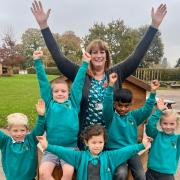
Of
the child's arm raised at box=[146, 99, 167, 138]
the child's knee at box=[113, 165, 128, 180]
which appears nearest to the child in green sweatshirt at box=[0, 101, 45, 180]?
the child's knee at box=[113, 165, 128, 180]

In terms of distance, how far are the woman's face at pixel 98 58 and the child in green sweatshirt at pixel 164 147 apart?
0.72 metres

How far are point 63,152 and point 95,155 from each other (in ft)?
A: 0.90

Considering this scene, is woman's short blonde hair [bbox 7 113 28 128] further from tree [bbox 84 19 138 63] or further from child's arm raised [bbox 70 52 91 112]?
tree [bbox 84 19 138 63]

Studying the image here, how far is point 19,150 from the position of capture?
3.57 m

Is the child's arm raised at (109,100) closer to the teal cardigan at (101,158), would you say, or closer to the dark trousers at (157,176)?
the teal cardigan at (101,158)

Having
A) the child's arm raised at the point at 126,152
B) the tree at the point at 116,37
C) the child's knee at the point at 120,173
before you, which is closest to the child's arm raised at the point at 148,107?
the child's arm raised at the point at 126,152

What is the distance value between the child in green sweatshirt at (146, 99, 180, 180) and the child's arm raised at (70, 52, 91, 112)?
0.78 m

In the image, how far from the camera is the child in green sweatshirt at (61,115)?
129 inches

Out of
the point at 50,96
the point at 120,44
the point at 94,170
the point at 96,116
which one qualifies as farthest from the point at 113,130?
the point at 120,44

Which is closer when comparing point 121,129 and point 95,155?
point 95,155

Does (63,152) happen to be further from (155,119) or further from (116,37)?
(116,37)

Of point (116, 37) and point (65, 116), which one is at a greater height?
point (116, 37)

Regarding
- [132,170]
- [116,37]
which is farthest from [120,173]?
[116,37]

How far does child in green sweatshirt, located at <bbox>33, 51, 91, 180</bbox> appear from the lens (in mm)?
3289
